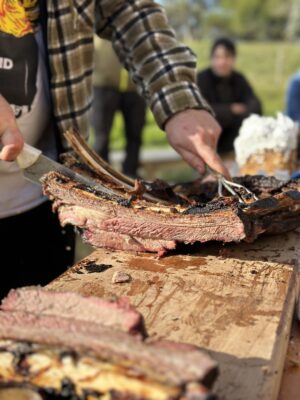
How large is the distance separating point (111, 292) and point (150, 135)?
13.7 meters


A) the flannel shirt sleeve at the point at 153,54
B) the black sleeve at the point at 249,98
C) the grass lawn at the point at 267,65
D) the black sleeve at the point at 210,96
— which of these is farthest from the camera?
the grass lawn at the point at 267,65

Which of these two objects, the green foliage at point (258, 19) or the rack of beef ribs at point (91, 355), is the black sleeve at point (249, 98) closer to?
the rack of beef ribs at point (91, 355)

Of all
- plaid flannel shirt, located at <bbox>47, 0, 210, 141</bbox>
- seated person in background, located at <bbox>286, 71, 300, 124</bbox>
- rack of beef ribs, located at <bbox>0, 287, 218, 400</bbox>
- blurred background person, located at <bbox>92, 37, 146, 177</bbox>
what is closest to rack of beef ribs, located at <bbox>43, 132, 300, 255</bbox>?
plaid flannel shirt, located at <bbox>47, 0, 210, 141</bbox>

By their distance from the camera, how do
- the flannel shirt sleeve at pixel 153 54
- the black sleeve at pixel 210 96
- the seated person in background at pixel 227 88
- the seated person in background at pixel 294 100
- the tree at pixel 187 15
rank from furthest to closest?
the tree at pixel 187 15 → the seated person in background at pixel 227 88 → the black sleeve at pixel 210 96 → the seated person in background at pixel 294 100 → the flannel shirt sleeve at pixel 153 54

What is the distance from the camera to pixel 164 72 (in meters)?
2.95

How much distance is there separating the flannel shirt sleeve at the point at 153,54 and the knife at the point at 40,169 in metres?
0.68

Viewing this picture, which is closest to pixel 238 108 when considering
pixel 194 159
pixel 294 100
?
pixel 294 100

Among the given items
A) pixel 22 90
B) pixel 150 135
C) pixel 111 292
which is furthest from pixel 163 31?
pixel 150 135

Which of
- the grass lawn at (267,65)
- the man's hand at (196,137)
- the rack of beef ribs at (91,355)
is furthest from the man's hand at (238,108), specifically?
the grass lawn at (267,65)

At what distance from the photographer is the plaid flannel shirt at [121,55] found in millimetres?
2734

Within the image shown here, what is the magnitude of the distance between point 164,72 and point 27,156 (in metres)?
1.01

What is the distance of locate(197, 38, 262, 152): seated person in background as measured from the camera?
28.6ft

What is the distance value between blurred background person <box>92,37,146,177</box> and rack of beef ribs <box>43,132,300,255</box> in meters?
6.17

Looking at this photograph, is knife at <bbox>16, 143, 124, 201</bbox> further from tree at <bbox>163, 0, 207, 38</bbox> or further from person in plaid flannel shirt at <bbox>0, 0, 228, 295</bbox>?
tree at <bbox>163, 0, 207, 38</bbox>
